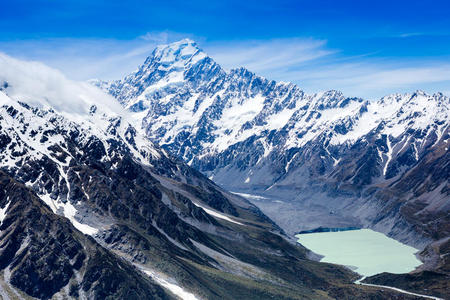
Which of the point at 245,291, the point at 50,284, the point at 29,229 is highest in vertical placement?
the point at 245,291

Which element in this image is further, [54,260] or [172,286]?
[172,286]

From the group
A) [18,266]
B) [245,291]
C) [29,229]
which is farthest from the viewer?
[245,291]

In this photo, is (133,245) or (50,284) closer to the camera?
(50,284)

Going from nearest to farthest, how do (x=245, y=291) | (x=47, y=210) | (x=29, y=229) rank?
(x=29, y=229)
(x=47, y=210)
(x=245, y=291)

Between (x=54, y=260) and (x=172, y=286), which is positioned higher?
(x=172, y=286)

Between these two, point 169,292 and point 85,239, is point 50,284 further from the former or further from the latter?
point 169,292

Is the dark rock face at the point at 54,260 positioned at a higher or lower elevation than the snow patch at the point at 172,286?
lower

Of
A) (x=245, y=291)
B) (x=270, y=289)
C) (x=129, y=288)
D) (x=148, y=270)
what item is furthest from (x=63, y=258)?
(x=270, y=289)

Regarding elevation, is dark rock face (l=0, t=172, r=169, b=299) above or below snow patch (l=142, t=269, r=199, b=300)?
below

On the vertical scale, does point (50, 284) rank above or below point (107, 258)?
below

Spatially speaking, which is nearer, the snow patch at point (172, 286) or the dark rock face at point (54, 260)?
the dark rock face at point (54, 260)

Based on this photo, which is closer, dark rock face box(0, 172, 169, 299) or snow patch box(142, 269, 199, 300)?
dark rock face box(0, 172, 169, 299)
